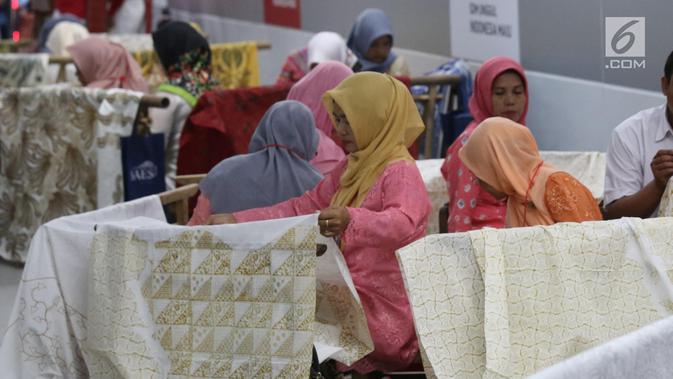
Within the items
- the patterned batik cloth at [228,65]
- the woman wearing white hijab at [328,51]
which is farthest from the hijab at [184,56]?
the patterned batik cloth at [228,65]

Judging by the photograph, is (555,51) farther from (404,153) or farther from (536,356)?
(536,356)

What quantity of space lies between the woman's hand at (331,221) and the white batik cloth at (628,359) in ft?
4.12

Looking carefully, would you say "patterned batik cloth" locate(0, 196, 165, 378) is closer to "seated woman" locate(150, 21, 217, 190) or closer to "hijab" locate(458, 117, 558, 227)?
"hijab" locate(458, 117, 558, 227)

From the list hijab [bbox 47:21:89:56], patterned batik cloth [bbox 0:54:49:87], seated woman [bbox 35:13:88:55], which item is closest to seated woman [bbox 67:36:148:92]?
patterned batik cloth [bbox 0:54:49:87]

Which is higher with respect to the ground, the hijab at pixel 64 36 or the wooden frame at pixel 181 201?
the hijab at pixel 64 36

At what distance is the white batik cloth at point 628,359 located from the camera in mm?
2291

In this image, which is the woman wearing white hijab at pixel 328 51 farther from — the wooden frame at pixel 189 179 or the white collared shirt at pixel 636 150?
the white collared shirt at pixel 636 150

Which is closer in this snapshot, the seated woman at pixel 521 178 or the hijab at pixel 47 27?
the seated woman at pixel 521 178

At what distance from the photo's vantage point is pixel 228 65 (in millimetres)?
8797

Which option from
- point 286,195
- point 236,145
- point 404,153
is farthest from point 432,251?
point 236,145

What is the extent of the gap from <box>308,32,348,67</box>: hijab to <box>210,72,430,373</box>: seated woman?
3.64 meters

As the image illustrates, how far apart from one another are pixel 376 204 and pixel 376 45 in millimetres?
4079

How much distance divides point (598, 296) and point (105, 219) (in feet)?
5.10

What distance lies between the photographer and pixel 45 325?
3.78 metres
